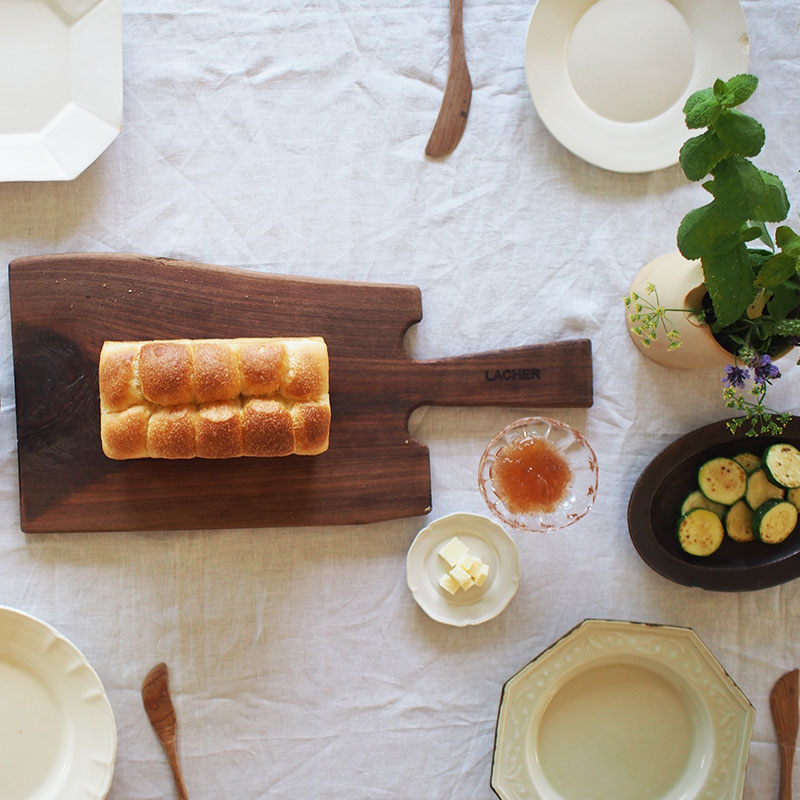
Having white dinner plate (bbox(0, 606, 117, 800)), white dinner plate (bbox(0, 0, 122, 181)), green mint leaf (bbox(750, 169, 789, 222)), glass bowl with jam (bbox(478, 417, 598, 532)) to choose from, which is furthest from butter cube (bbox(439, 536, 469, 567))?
white dinner plate (bbox(0, 0, 122, 181))

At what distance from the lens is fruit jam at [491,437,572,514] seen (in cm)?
179

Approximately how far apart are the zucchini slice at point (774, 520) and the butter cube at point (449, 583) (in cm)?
73

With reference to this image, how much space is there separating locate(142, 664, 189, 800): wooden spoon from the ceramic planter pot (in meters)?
1.43

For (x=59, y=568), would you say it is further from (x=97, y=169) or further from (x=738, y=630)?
(x=738, y=630)

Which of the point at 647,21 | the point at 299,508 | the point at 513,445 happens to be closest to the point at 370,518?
the point at 299,508

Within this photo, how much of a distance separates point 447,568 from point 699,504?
630 mm

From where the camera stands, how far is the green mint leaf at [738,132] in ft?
4.10

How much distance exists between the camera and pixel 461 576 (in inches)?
70.9

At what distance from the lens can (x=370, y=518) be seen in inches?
73.5

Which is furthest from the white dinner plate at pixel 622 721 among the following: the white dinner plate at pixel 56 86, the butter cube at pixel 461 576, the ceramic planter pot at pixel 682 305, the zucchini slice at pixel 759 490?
the white dinner plate at pixel 56 86

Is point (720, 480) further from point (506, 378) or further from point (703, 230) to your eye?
point (703, 230)

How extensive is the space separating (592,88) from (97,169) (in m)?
1.24

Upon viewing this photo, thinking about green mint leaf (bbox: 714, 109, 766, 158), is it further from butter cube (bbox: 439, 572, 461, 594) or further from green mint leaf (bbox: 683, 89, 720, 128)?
butter cube (bbox: 439, 572, 461, 594)

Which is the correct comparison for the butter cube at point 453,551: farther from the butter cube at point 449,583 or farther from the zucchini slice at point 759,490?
the zucchini slice at point 759,490
